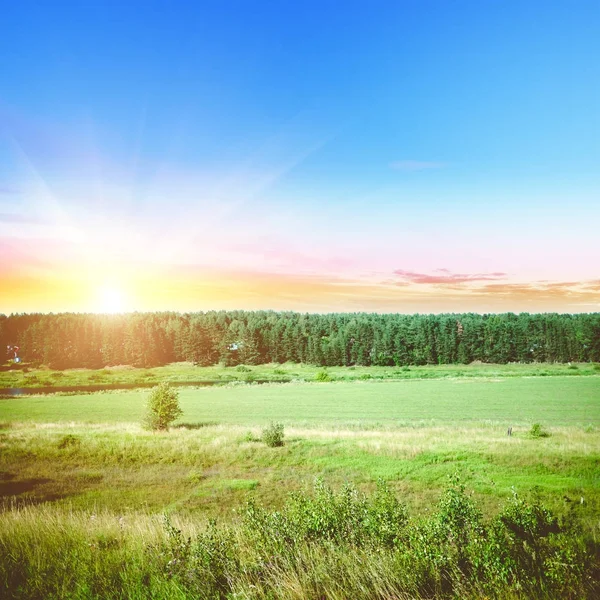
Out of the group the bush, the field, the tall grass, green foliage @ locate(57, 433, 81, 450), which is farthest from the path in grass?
the tall grass

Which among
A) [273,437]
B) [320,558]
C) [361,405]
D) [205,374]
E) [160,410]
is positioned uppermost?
[320,558]

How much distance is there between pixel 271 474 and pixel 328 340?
120336 mm

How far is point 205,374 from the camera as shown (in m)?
119

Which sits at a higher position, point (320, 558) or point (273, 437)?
point (320, 558)

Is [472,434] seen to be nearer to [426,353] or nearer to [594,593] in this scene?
[594,593]

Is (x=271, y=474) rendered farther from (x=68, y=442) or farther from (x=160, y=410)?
(x=68, y=442)

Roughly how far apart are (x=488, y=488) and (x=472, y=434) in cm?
1441

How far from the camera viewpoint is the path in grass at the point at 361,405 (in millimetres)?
47469

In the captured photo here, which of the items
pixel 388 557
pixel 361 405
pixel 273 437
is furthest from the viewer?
pixel 361 405

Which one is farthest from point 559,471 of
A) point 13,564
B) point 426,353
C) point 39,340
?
point 426,353

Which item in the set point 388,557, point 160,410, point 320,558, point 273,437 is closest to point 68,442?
point 160,410

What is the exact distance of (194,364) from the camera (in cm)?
13675

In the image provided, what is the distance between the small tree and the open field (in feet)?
199

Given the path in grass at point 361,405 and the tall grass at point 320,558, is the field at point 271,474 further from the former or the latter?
the path in grass at point 361,405
